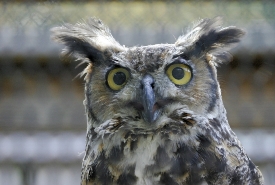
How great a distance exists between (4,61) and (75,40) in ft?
1.90

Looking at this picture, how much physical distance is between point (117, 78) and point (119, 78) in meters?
0.01

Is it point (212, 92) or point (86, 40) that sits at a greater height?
point (86, 40)

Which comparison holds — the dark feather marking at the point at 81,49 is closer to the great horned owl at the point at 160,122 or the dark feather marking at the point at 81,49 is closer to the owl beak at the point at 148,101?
the great horned owl at the point at 160,122

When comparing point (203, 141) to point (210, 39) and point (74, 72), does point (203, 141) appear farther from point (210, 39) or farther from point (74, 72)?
point (74, 72)

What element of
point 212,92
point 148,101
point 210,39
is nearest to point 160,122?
point 148,101

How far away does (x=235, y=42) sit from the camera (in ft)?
5.44

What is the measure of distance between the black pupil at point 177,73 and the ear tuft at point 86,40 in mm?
190

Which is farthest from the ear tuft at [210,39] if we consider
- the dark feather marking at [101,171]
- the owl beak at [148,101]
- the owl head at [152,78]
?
the dark feather marking at [101,171]

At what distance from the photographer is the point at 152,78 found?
4.75 feet

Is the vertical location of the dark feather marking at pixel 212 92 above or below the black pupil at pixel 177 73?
below

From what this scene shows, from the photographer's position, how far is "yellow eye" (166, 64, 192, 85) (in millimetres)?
1479

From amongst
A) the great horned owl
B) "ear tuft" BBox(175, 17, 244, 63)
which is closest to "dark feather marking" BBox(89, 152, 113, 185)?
the great horned owl

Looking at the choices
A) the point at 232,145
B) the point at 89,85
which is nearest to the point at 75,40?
the point at 89,85

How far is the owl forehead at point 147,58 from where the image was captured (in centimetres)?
147
